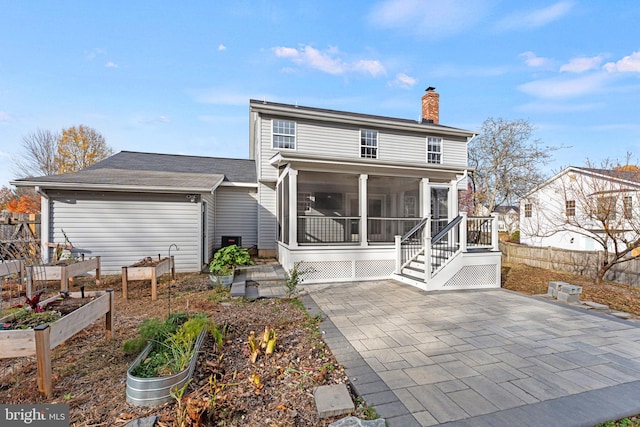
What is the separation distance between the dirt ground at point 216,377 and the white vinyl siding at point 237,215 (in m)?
7.02

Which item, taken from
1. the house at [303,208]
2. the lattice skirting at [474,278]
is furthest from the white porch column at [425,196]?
the lattice skirting at [474,278]

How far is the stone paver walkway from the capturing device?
228 centimetres

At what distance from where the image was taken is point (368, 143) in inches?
505

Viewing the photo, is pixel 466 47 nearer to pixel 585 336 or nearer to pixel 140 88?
pixel 585 336

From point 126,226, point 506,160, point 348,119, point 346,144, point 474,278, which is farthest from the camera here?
point 506,160

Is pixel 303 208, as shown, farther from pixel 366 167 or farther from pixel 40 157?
pixel 40 157

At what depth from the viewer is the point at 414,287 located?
22.4 feet

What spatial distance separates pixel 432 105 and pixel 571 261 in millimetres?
10031

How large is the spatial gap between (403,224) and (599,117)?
12.8 m

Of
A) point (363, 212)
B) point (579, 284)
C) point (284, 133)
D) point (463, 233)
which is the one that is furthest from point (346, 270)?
point (579, 284)

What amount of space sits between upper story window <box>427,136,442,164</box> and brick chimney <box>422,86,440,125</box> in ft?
8.04

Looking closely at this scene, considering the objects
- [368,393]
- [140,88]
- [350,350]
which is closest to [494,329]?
[350,350]

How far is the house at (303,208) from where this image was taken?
732 cm

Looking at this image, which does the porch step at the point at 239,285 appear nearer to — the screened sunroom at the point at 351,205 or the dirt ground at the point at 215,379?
the dirt ground at the point at 215,379
